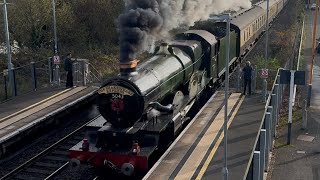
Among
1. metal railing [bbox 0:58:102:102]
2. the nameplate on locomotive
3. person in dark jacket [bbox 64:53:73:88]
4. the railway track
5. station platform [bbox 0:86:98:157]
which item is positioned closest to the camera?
the nameplate on locomotive

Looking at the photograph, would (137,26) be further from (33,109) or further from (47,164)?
(33,109)

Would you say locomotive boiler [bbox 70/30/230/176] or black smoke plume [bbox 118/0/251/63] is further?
black smoke plume [bbox 118/0/251/63]

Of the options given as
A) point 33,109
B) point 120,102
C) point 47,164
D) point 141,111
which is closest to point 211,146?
point 141,111

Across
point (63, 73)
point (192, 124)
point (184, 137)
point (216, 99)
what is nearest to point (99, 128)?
point (184, 137)

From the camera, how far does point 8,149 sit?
1357cm

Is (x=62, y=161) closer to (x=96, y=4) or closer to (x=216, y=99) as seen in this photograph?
(x=216, y=99)

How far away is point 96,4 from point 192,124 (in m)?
18.0

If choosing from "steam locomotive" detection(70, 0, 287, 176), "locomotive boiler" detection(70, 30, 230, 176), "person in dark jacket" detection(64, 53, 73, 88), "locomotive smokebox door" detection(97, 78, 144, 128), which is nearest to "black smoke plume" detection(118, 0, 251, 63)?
"steam locomotive" detection(70, 0, 287, 176)

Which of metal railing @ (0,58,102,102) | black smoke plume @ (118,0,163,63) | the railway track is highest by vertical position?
black smoke plume @ (118,0,163,63)

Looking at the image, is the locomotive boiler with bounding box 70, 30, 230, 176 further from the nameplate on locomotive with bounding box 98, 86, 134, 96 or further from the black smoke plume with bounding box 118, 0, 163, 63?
the black smoke plume with bounding box 118, 0, 163, 63

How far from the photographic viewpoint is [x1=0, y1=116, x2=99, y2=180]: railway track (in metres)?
12.0

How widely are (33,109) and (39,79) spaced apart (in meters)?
6.89

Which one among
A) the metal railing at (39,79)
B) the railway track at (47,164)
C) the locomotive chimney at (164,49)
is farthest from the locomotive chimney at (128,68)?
the metal railing at (39,79)

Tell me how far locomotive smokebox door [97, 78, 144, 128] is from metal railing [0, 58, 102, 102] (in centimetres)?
850
